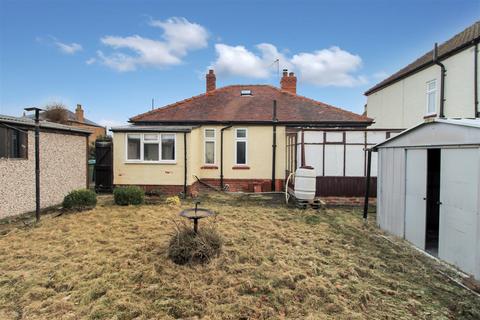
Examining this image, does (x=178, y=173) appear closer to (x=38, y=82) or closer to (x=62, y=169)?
(x=62, y=169)

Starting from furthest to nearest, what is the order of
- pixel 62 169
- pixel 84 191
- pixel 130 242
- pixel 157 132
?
pixel 157 132
pixel 62 169
pixel 84 191
pixel 130 242

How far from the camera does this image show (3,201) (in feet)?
25.6

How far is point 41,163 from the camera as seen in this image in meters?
9.20

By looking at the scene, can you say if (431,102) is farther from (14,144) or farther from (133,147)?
(14,144)

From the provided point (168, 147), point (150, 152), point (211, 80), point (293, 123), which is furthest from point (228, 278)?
point (211, 80)

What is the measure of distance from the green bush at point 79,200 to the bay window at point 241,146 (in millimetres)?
7261

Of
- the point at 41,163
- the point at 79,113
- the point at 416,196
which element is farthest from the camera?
the point at 79,113

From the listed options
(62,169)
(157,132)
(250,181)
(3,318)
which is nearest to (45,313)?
(3,318)

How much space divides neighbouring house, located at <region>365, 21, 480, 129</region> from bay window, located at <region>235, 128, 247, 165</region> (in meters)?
8.48

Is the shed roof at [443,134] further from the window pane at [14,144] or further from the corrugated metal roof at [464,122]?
the window pane at [14,144]

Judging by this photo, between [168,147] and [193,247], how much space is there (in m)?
8.05

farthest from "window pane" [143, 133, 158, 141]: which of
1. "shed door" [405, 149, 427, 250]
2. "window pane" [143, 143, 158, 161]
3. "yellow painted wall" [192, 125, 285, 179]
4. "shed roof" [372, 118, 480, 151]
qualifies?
"shed door" [405, 149, 427, 250]

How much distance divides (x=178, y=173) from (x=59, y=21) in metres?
7.94

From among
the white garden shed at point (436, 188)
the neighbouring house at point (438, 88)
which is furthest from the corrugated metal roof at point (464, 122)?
the neighbouring house at point (438, 88)
